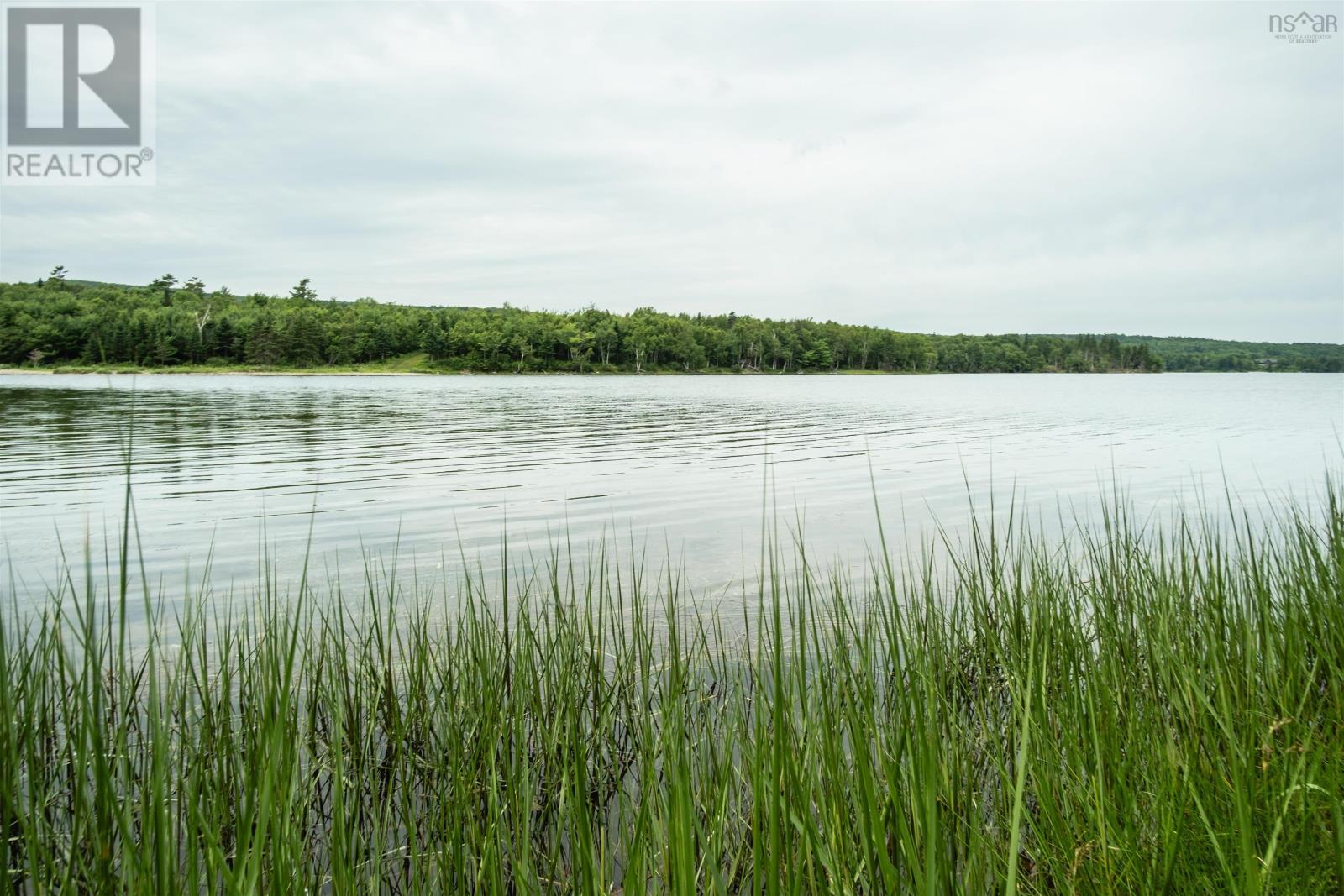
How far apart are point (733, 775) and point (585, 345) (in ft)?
370

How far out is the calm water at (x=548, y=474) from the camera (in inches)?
340

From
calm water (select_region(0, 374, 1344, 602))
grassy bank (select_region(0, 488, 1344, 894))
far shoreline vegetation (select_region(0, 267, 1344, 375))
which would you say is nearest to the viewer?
grassy bank (select_region(0, 488, 1344, 894))

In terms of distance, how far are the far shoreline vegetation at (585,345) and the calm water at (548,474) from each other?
48.6m

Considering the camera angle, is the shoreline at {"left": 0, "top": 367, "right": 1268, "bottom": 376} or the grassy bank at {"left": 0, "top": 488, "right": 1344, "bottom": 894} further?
the shoreline at {"left": 0, "top": 367, "right": 1268, "bottom": 376}

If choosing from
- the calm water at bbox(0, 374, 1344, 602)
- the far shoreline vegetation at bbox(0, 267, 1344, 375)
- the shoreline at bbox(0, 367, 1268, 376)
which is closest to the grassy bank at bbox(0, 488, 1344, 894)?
the calm water at bbox(0, 374, 1344, 602)

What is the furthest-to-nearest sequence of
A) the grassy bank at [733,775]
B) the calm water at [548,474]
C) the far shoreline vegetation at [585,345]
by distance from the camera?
the far shoreline vegetation at [585,345] < the calm water at [548,474] < the grassy bank at [733,775]

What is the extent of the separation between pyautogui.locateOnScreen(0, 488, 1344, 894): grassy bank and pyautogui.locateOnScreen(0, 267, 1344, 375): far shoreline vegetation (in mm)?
67868

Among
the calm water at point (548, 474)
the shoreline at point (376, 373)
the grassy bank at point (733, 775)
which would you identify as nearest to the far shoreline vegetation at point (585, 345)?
the shoreline at point (376, 373)

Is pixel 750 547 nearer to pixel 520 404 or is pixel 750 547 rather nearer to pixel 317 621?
pixel 317 621

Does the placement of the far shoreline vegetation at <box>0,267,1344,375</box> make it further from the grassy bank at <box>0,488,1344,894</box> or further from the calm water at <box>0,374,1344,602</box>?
the grassy bank at <box>0,488,1344,894</box>

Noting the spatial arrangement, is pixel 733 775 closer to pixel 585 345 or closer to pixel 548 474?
pixel 548 474

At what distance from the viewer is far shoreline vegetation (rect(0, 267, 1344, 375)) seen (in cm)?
8775

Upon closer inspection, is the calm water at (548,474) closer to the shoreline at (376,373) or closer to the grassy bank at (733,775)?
the grassy bank at (733,775)

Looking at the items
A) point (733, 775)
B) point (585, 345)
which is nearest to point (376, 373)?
point (585, 345)
